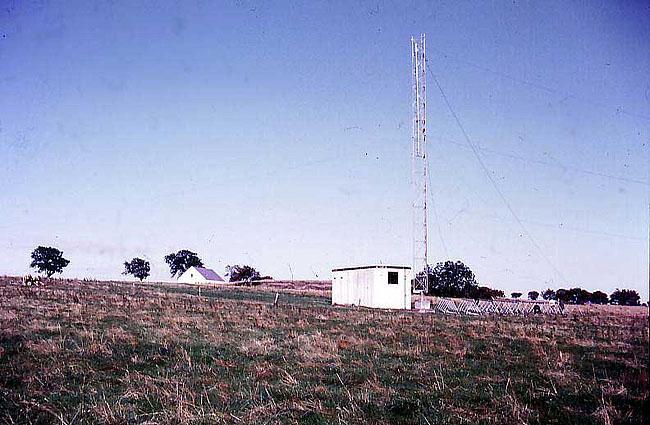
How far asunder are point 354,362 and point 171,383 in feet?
13.4

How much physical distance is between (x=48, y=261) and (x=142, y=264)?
81.9ft

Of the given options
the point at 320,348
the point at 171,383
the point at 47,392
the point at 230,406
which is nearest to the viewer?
the point at 230,406

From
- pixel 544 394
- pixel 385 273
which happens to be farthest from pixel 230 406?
pixel 385 273

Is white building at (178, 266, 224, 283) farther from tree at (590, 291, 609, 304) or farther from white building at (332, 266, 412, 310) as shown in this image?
tree at (590, 291, 609, 304)

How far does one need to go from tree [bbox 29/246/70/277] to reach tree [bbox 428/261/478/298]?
76275mm

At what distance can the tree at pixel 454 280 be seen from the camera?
8469cm

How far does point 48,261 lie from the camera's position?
110 meters

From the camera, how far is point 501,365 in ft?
38.0

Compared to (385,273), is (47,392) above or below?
below

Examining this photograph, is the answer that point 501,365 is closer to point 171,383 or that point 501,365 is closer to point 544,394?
point 544,394

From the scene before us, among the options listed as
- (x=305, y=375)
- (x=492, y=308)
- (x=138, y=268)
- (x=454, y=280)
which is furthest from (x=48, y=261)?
(x=305, y=375)

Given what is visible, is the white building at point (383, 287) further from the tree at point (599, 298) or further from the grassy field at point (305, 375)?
the tree at point (599, 298)

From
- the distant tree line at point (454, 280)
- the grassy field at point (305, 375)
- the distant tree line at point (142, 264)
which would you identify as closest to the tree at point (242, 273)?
the distant tree line at point (142, 264)

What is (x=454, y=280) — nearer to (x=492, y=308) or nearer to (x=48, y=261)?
(x=492, y=308)
